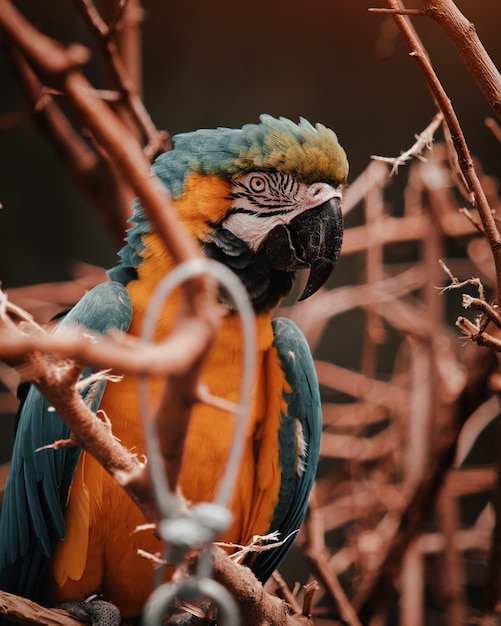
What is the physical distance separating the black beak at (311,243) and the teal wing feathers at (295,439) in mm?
169

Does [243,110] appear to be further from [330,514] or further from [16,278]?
[330,514]

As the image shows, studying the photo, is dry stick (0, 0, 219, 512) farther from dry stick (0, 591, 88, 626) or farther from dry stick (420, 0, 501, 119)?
dry stick (0, 591, 88, 626)

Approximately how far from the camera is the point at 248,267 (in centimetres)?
156

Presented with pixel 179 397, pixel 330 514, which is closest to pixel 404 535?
pixel 330 514

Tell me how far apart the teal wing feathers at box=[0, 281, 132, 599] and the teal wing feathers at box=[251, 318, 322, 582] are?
0.40m

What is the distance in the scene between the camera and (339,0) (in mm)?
3201

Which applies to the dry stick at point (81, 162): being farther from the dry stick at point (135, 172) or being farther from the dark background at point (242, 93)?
the dry stick at point (135, 172)

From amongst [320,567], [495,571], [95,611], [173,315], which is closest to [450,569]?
[495,571]

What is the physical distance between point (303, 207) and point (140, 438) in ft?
1.93

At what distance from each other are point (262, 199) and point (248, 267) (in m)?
0.15

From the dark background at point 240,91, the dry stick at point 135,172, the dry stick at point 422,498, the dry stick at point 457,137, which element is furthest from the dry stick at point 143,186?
the dark background at point 240,91

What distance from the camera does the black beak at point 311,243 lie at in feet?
5.02

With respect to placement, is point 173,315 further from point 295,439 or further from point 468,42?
point 468,42

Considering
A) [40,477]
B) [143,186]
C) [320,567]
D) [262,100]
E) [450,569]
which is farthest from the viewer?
[262,100]
